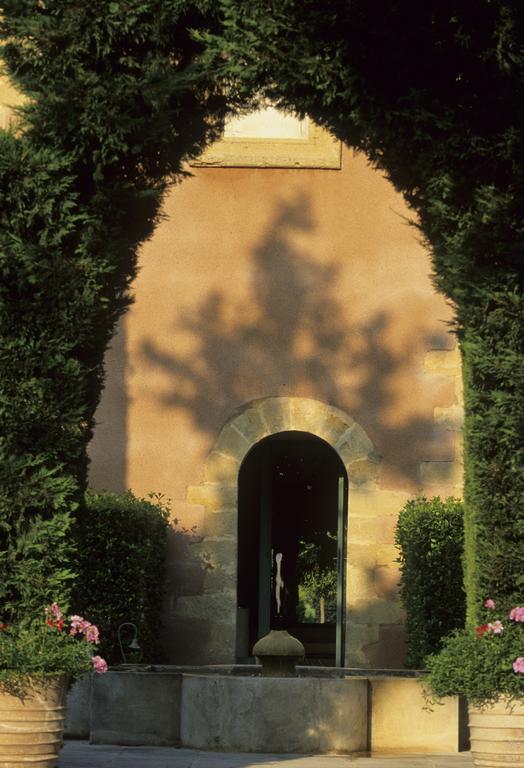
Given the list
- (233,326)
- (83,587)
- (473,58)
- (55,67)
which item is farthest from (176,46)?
(233,326)

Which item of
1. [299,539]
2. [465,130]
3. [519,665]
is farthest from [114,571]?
[299,539]

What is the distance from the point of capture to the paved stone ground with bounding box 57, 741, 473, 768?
7.97 metres

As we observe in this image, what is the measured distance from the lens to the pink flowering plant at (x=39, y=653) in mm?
6504

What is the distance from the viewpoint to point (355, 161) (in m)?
13.2

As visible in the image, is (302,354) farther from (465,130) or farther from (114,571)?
(465,130)

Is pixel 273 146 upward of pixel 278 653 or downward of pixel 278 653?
upward

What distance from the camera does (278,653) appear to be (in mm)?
9367

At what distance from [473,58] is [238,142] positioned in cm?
622

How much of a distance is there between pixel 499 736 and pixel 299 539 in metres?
11.2

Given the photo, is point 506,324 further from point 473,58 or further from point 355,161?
point 355,161

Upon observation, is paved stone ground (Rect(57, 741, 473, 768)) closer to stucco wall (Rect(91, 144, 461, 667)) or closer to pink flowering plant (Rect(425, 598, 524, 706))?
pink flowering plant (Rect(425, 598, 524, 706))

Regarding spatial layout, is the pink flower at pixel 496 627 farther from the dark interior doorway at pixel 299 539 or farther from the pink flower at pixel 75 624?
the dark interior doorway at pixel 299 539

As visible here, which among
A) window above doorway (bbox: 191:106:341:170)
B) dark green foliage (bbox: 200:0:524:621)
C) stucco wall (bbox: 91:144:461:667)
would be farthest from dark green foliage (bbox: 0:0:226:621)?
window above doorway (bbox: 191:106:341:170)

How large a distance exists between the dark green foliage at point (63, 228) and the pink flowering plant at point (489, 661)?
6.61 feet
